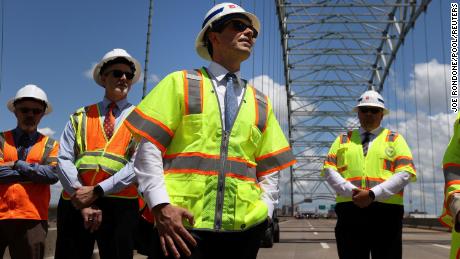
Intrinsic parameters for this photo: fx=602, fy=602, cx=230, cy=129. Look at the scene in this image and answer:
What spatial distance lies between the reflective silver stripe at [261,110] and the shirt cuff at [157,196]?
654 millimetres

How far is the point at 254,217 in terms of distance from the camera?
2754 millimetres

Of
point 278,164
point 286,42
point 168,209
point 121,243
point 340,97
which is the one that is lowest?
point 121,243

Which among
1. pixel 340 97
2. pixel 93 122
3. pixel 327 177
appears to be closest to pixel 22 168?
pixel 93 122

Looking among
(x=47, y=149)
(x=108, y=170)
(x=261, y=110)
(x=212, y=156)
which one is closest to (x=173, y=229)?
(x=212, y=156)

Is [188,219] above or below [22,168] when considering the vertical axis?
below

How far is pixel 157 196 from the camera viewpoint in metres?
2.57

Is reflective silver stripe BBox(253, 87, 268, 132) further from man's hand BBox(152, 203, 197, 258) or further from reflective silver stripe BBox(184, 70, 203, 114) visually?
man's hand BBox(152, 203, 197, 258)

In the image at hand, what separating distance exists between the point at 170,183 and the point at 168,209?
6.7 inches

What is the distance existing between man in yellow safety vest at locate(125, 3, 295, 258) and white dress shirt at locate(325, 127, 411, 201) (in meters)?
2.26

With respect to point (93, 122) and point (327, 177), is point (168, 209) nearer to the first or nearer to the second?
point (93, 122)

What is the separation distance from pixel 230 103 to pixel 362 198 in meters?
2.58

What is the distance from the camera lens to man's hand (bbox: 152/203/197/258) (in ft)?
8.29

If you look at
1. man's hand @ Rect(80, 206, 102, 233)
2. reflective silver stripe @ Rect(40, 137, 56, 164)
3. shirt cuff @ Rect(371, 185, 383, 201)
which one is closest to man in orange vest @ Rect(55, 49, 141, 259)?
man's hand @ Rect(80, 206, 102, 233)

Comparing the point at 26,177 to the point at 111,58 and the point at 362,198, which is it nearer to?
the point at 111,58
